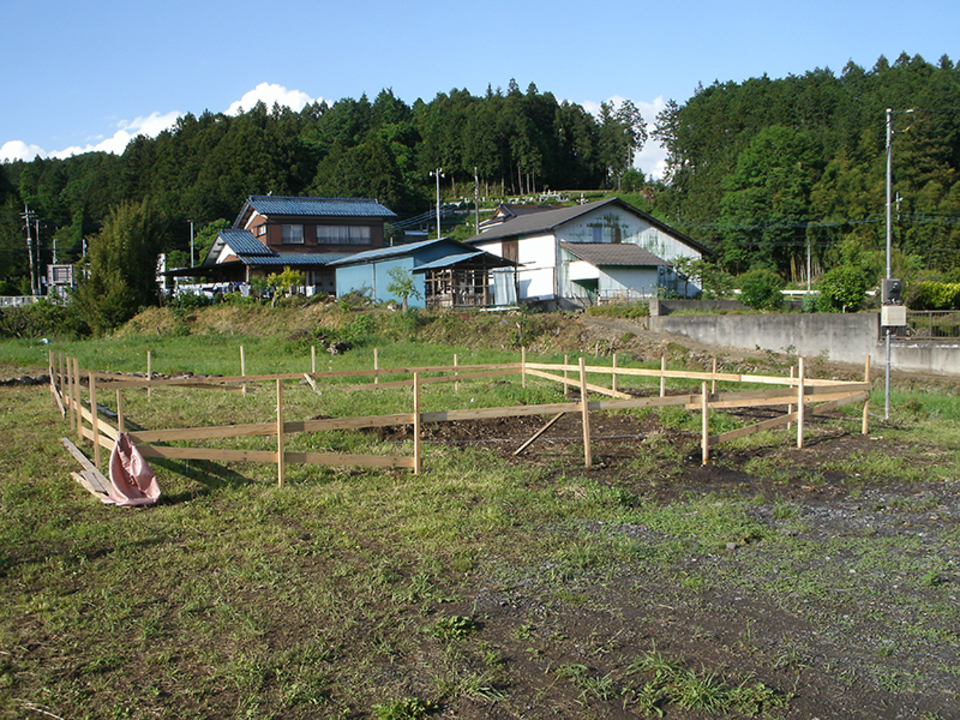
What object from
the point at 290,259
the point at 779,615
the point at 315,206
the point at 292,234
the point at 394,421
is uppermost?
the point at 315,206

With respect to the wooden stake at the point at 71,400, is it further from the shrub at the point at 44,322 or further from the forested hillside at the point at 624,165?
the shrub at the point at 44,322

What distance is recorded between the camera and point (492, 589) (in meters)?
5.71

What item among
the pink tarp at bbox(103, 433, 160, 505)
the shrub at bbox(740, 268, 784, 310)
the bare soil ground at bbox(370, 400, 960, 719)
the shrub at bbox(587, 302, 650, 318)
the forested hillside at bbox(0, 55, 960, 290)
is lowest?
the bare soil ground at bbox(370, 400, 960, 719)

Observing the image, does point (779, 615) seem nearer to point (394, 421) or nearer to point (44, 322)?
point (394, 421)

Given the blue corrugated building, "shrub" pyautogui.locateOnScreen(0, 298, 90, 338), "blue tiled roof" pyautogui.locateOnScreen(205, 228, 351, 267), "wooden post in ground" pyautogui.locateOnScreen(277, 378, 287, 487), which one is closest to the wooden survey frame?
"wooden post in ground" pyautogui.locateOnScreen(277, 378, 287, 487)

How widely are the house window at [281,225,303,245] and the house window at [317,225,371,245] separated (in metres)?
1.33

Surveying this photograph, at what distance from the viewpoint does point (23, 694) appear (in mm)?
4121

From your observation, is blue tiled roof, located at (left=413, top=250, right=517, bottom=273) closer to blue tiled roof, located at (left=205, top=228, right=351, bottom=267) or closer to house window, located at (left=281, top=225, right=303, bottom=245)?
blue tiled roof, located at (left=205, top=228, right=351, bottom=267)

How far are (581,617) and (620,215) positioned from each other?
42.6 m

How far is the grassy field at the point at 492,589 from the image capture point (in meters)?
4.20

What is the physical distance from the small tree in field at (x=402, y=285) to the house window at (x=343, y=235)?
46.3ft

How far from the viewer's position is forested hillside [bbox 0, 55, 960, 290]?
55.4 metres

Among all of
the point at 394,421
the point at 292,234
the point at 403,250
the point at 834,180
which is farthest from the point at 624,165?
the point at 394,421

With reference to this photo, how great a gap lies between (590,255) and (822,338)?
17274 millimetres
